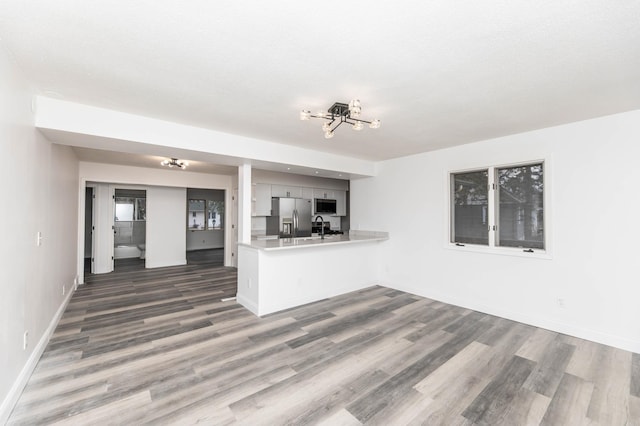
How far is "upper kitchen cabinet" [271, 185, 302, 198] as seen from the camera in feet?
21.6

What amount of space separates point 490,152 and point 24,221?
Result: 527 centimetres

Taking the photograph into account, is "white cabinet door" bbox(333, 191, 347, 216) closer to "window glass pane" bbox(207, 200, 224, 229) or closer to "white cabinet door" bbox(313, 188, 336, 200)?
"white cabinet door" bbox(313, 188, 336, 200)

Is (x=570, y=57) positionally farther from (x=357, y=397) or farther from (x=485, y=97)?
(x=357, y=397)

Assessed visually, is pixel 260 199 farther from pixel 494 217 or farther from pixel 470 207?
pixel 494 217

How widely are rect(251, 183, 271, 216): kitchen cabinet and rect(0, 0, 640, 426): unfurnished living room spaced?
1.95 meters

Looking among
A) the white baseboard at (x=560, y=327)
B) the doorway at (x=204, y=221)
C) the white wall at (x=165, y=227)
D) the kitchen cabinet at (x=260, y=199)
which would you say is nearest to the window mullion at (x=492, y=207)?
the white baseboard at (x=560, y=327)

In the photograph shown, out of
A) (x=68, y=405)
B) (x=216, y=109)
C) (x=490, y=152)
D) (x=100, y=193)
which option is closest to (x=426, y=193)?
(x=490, y=152)

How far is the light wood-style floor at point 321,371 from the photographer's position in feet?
6.43

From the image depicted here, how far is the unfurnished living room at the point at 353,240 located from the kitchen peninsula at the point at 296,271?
41mm

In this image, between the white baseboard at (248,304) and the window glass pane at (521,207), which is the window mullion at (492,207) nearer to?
the window glass pane at (521,207)

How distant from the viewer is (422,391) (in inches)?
87.4

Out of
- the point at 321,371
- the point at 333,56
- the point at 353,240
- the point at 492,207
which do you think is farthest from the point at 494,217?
the point at 333,56

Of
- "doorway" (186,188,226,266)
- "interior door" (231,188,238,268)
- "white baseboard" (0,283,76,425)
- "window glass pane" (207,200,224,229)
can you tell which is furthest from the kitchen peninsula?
"window glass pane" (207,200,224,229)

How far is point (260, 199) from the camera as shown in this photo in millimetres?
6367
